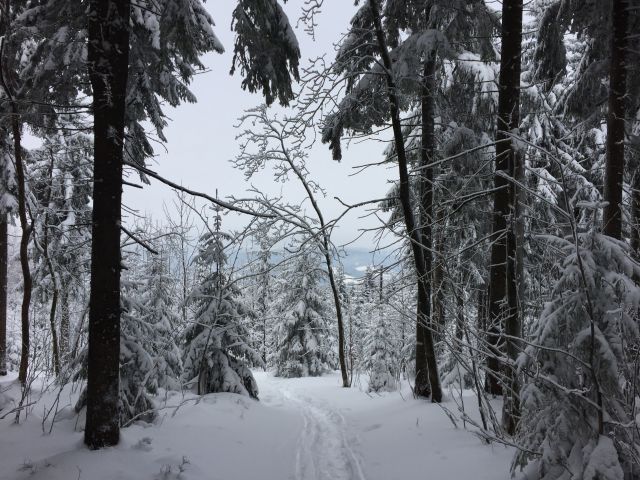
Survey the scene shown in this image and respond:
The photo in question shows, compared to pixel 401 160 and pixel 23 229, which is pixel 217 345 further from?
pixel 401 160

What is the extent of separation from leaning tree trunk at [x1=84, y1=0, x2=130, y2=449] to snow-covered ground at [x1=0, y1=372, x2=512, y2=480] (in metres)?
0.55

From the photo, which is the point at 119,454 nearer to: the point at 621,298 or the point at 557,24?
the point at 621,298

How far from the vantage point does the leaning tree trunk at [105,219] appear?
4.79 meters

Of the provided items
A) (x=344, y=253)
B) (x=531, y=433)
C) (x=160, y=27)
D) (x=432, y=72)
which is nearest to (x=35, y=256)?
(x=344, y=253)

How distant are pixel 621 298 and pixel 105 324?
17.8 feet

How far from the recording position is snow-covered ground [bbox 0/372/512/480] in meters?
4.62

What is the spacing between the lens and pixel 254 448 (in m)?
6.70

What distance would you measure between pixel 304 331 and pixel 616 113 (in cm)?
2187

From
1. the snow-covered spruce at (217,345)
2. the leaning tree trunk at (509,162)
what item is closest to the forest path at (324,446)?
the snow-covered spruce at (217,345)

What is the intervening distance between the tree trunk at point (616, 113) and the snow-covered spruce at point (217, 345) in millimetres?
8064

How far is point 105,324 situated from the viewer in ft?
15.8

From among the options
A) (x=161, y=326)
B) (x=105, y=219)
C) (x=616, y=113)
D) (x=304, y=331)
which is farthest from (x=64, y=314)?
(x=616, y=113)

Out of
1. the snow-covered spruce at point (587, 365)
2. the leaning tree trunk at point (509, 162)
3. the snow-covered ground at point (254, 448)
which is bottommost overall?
the snow-covered ground at point (254, 448)

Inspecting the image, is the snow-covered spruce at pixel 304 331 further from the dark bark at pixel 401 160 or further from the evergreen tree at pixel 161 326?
the dark bark at pixel 401 160
